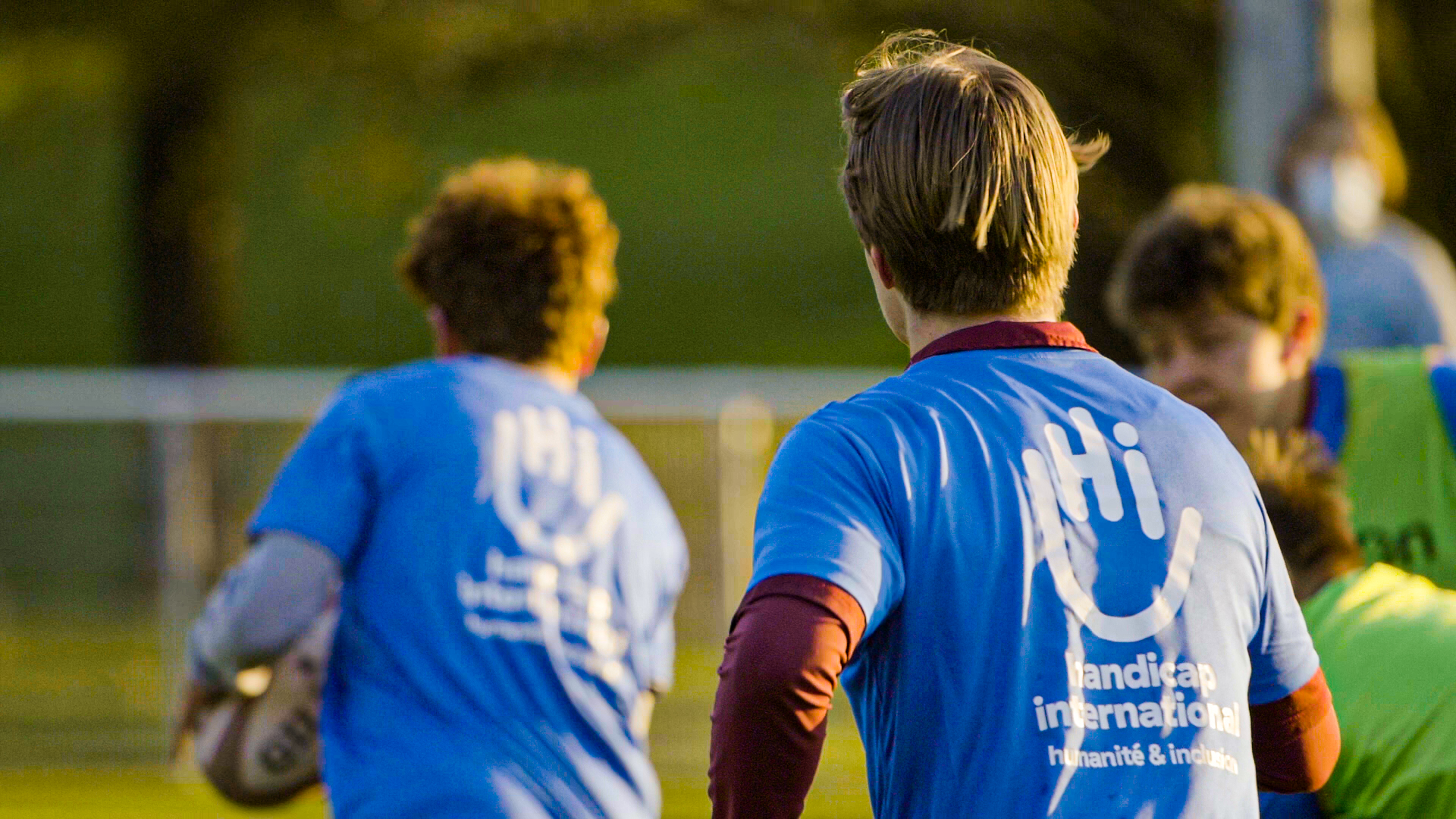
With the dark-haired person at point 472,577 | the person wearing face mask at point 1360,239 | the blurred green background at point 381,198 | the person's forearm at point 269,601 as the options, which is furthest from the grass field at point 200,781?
the person's forearm at point 269,601

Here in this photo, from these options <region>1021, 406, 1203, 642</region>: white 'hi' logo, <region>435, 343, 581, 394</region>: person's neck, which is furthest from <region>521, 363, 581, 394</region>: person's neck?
<region>1021, 406, 1203, 642</region>: white 'hi' logo

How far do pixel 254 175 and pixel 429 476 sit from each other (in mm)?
28426

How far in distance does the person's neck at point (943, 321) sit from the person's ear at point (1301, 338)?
1586 mm

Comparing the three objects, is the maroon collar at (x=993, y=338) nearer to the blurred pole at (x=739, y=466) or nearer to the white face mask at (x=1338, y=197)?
the white face mask at (x=1338, y=197)

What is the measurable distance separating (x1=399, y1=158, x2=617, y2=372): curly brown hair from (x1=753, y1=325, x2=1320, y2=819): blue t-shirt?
5.70ft

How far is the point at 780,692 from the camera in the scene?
161 centimetres

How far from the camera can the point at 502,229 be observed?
350 cm

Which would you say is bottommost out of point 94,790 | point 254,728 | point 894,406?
point 94,790

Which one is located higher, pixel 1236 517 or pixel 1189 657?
pixel 1236 517

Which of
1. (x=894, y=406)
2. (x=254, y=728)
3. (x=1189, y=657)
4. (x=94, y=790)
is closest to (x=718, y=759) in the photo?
(x=894, y=406)

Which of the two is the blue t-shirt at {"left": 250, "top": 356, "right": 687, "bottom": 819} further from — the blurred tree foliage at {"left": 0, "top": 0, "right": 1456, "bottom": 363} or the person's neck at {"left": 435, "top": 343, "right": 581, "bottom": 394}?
the blurred tree foliage at {"left": 0, "top": 0, "right": 1456, "bottom": 363}

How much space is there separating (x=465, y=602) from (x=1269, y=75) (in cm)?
443

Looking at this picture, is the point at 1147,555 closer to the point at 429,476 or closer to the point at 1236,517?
the point at 1236,517

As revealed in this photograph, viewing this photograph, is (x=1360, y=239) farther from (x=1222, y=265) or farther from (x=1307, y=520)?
(x=1307, y=520)
